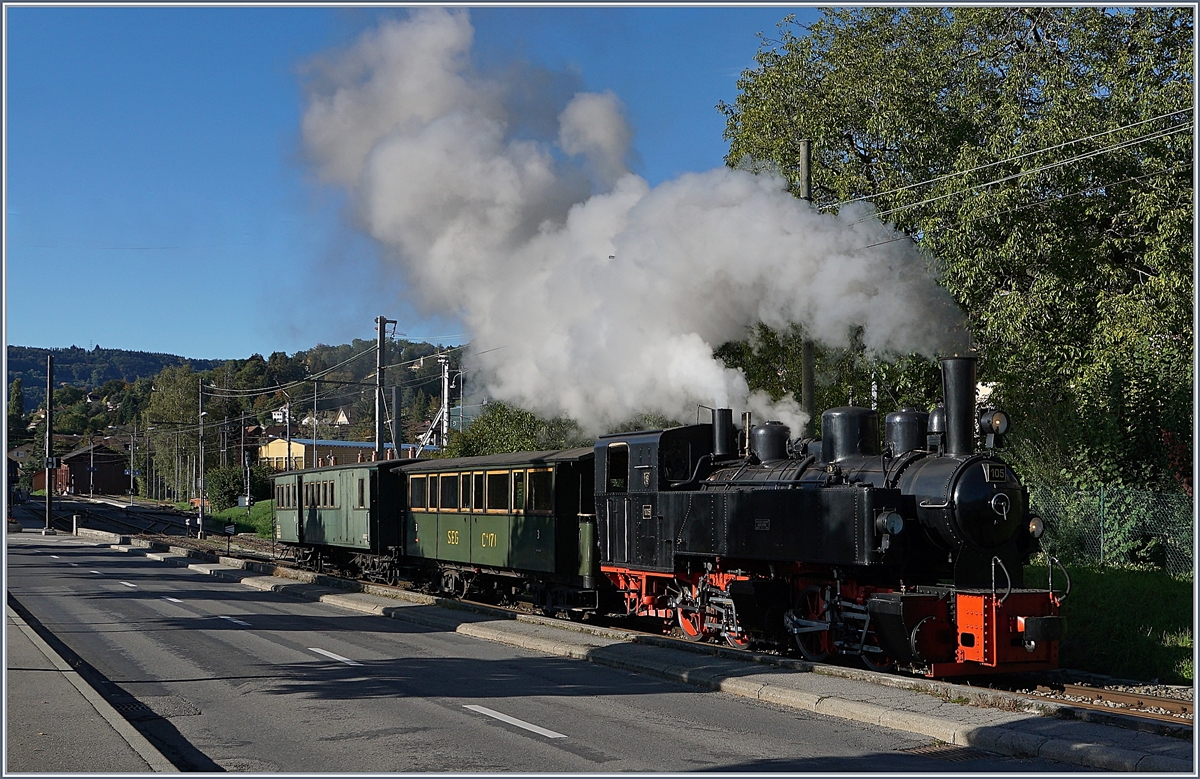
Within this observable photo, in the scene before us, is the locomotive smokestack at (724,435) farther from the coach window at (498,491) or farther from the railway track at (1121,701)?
the coach window at (498,491)

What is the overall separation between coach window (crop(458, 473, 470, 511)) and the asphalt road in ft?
12.3

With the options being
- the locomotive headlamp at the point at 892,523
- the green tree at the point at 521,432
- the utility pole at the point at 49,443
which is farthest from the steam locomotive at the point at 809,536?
the utility pole at the point at 49,443

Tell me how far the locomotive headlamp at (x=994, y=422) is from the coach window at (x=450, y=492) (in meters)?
12.2

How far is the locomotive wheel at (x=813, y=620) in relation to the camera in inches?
512

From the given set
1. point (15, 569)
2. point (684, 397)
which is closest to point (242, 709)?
point (684, 397)

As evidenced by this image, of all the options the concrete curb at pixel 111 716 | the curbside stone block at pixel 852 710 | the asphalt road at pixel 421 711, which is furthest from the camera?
the curbside stone block at pixel 852 710

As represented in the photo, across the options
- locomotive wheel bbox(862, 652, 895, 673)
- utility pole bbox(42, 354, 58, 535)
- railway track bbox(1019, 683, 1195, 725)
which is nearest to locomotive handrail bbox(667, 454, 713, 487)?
locomotive wheel bbox(862, 652, 895, 673)

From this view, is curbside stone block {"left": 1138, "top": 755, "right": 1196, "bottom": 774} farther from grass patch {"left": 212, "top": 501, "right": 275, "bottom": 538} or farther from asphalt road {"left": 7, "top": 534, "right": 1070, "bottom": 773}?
grass patch {"left": 212, "top": 501, "right": 275, "bottom": 538}

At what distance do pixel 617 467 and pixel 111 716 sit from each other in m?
8.59

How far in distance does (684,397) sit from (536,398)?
533 centimetres

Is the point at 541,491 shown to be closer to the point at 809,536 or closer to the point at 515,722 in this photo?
the point at 809,536

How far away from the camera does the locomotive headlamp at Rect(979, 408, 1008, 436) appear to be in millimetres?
11688

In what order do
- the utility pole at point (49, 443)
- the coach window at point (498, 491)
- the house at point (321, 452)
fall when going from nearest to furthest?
the coach window at point (498, 491) < the utility pole at point (49, 443) < the house at point (321, 452)

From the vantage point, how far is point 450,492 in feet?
72.6
